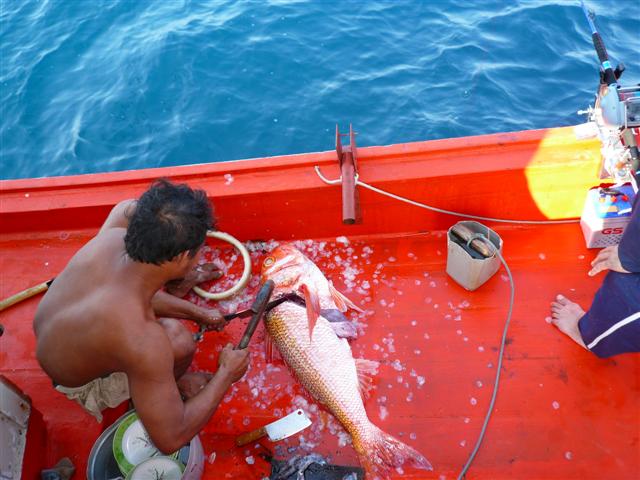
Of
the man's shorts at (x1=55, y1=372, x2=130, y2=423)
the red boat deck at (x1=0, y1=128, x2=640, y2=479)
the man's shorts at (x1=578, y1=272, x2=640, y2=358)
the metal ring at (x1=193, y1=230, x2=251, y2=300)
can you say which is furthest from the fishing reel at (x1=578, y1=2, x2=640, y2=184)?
the man's shorts at (x1=55, y1=372, x2=130, y2=423)

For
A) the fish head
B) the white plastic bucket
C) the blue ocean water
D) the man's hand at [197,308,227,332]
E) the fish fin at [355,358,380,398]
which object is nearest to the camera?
the white plastic bucket

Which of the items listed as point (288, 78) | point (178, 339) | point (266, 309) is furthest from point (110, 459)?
point (288, 78)

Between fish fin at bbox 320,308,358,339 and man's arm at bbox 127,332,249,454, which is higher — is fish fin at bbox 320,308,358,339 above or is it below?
below

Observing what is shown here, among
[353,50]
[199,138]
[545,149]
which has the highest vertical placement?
[545,149]

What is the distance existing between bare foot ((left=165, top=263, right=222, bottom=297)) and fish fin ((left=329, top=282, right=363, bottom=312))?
1.05 meters

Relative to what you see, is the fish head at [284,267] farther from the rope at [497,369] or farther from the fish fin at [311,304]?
the rope at [497,369]

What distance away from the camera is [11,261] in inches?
169

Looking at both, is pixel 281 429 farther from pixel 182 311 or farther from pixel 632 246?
pixel 632 246

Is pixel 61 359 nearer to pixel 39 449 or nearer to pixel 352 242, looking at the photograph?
pixel 39 449

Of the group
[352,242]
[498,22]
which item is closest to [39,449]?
[352,242]

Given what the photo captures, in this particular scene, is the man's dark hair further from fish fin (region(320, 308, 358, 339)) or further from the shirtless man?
fish fin (region(320, 308, 358, 339))

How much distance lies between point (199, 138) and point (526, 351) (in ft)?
18.2

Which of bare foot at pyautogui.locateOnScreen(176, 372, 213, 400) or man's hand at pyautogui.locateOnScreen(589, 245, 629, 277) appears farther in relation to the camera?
bare foot at pyautogui.locateOnScreen(176, 372, 213, 400)

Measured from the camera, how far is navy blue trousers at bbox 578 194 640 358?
107 inches
